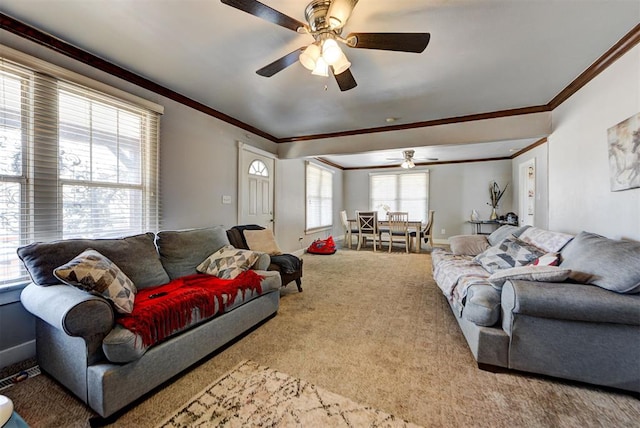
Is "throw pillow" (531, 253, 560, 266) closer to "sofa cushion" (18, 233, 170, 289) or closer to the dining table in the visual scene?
"sofa cushion" (18, 233, 170, 289)

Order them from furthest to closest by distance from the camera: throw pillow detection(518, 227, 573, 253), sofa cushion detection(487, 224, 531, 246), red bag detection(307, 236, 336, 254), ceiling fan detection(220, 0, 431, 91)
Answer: red bag detection(307, 236, 336, 254)
sofa cushion detection(487, 224, 531, 246)
throw pillow detection(518, 227, 573, 253)
ceiling fan detection(220, 0, 431, 91)

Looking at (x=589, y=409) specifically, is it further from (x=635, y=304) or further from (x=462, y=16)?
(x=462, y=16)

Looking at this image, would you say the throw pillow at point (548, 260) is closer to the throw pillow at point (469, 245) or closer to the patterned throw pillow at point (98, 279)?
the throw pillow at point (469, 245)

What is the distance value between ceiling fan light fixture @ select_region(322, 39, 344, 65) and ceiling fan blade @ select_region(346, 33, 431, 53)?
0.41 ft

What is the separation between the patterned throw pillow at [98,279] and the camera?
150cm

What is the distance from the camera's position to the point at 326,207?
7469 millimetres

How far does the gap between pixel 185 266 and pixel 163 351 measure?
1066 mm

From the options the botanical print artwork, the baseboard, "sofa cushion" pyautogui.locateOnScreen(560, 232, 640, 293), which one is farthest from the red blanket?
the botanical print artwork

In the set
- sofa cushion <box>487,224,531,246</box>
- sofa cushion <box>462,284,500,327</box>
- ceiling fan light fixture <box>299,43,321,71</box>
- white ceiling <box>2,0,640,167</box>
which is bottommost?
sofa cushion <box>462,284,500,327</box>

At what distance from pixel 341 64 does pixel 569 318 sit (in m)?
2.21

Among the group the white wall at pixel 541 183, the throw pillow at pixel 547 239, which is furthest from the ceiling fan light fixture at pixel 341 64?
the white wall at pixel 541 183

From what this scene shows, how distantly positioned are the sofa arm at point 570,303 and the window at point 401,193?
20.2 feet

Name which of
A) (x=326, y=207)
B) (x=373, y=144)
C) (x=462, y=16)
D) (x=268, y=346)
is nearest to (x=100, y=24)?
(x=462, y=16)

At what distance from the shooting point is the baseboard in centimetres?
182
